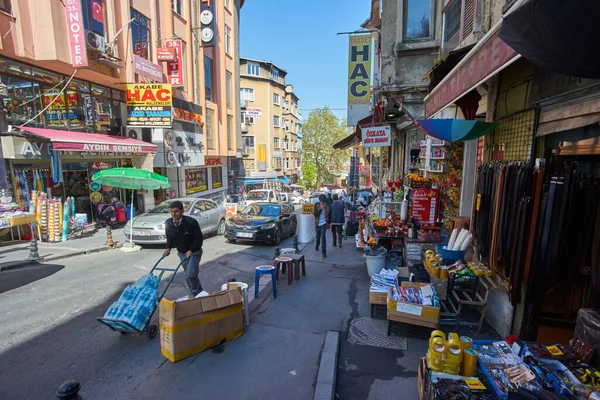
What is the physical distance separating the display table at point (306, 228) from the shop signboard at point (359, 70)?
182 inches

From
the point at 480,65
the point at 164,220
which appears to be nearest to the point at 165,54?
the point at 164,220

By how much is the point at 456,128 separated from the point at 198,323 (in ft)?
14.7

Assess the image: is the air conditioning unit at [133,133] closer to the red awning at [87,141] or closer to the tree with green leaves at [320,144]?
the red awning at [87,141]

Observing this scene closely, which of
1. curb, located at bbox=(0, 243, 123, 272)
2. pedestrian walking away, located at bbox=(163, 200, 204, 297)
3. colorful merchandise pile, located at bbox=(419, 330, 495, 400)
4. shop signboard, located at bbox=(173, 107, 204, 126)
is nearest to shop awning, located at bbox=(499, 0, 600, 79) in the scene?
colorful merchandise pile, located at bbox=(419, 330, 495, 400)

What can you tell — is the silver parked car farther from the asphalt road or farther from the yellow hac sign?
the yellow hac sign

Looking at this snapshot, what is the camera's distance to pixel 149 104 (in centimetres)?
1337

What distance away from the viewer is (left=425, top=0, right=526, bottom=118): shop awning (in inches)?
107

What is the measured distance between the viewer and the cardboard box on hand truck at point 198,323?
371cm

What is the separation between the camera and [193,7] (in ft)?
Answer: 62.5

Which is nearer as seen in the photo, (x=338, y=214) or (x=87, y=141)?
(x=338, y=214)

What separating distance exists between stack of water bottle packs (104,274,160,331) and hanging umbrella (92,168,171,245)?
20.5 ft

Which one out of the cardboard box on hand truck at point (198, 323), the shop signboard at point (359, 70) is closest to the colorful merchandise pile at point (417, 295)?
the cardboard box on hand truck at point (198, 323)

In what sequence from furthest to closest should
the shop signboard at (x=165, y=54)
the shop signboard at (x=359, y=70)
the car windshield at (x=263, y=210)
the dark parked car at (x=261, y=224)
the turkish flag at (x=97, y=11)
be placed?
1. the shop signboard at (x=165, y=54)
2. the car windshield at (x=263, y=210)
3. the turkish flag at (x=97, y=11)
4. the shop signboard at (x=359, y=70)
5. the dark parked car at (x=261, y=224)

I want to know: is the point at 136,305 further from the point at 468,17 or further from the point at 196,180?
the point at 196,180
